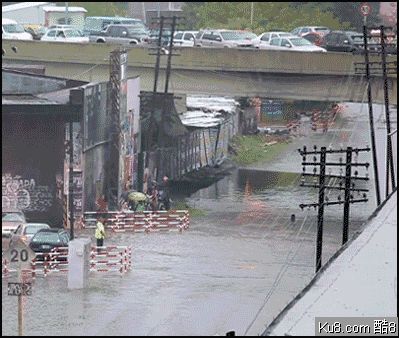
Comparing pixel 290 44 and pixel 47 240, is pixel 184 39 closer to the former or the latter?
pixel 290 44

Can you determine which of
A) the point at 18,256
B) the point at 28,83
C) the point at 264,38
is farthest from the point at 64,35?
the point at 18,256

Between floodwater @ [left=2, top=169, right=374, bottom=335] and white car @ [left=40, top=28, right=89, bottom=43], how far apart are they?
4128 millimetres

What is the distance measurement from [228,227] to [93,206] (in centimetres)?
108

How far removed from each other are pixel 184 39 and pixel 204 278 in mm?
9125

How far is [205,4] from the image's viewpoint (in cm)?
2097

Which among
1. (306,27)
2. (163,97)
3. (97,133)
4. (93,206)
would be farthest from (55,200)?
(306,27)

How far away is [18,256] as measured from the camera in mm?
7227

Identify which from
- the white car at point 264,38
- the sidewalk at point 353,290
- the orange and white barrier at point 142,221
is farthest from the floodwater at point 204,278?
the white car at point 264,38

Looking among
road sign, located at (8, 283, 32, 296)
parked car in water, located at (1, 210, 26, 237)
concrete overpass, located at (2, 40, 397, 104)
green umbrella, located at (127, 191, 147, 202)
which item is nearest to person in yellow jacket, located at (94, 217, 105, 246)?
parked car in water, located at (1, 210, 26, 237)

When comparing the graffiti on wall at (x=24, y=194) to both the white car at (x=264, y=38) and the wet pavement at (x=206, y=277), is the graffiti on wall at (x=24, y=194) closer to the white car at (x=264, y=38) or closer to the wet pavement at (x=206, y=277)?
the wet pavement at (x=206, y=277)

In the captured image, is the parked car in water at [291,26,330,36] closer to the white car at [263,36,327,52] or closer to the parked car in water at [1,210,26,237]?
the white car at [263,36,327,52]

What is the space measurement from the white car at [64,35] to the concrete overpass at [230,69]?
3.16 feet

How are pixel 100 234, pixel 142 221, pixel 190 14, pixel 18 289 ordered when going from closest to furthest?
pixel 18 289
pixel 100 234
pixel 142 221
pixel 190 14

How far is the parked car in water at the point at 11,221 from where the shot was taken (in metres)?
7.97
